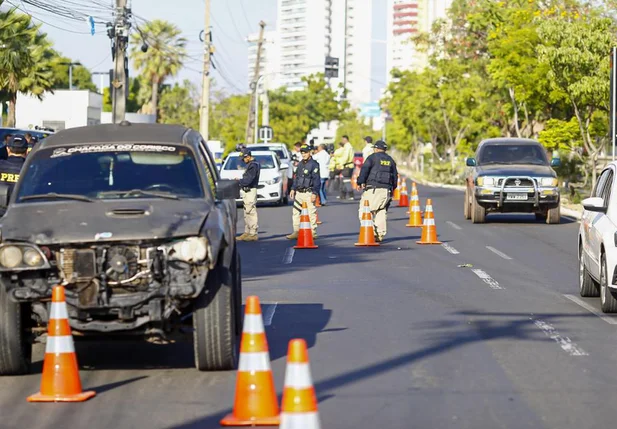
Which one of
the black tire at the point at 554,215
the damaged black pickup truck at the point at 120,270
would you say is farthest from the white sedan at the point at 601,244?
the black tire at the point at 554,215

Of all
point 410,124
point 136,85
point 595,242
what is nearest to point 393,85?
point 410,124

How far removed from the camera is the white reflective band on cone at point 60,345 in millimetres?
8078

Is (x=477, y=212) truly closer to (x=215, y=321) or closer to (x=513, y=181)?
(x=513, y=181)

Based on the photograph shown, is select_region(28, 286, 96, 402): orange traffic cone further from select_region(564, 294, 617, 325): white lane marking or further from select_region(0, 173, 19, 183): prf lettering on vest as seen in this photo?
select_region(0, 173, 19, 183): prf lettering on vest

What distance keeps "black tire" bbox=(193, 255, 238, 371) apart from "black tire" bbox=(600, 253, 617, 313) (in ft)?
16.1

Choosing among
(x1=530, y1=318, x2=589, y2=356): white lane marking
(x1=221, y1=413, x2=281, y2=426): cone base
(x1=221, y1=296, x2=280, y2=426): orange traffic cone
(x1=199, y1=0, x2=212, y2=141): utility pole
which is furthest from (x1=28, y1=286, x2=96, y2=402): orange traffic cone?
(x1=199, y1=0, x2=212, y2=141): utility pole

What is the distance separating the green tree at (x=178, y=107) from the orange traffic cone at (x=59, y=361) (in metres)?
96.0

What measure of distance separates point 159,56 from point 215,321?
257 feet

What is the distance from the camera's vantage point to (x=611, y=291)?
12117 mm

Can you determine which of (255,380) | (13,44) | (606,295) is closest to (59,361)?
(255,380)

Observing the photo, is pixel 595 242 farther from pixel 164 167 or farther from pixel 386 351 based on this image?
pixel 164 167

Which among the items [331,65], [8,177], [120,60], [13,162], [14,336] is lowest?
[14,336]

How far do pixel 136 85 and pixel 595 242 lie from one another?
3859 inches

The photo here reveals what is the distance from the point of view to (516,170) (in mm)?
27172
